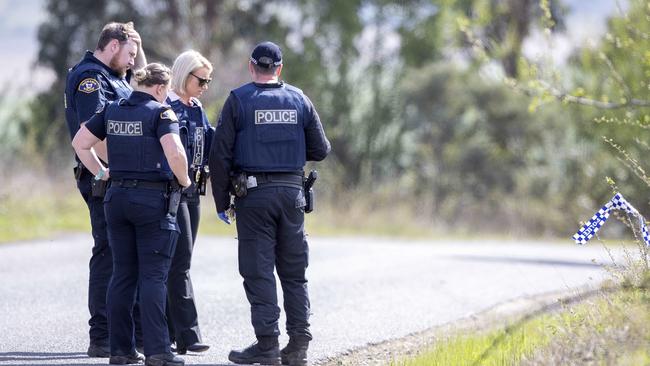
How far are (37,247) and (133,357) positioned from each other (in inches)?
316

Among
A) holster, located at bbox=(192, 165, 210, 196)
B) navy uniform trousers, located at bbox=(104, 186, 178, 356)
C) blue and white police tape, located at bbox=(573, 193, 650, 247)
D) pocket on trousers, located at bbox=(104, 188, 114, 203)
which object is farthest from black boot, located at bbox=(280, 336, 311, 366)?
blue and white police tape, located at bbox=(573, 193, 650, 247)

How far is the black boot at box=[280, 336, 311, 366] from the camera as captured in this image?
25.0 ft

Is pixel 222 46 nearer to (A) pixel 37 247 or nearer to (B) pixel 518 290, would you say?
(A) pixel 37 247

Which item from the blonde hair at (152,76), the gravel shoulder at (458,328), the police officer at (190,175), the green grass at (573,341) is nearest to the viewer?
the green grass at (573,341)

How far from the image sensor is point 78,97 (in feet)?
26.0

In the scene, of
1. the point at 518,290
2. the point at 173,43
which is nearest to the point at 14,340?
the point at 518,290

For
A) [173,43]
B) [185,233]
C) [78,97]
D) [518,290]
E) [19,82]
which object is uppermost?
[173,43]

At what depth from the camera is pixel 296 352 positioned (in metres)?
7.62

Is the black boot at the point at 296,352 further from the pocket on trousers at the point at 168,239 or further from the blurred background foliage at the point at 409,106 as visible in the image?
the blurred background foliage at the point at 409,106

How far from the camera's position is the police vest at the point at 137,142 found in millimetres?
7262

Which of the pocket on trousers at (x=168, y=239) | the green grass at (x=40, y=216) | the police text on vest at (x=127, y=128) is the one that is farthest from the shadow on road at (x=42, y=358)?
the green grass at (x=40, y=216)

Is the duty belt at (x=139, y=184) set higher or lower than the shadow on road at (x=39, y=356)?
higher

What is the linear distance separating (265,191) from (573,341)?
2095mm

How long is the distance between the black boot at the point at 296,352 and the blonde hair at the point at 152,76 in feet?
5.76
